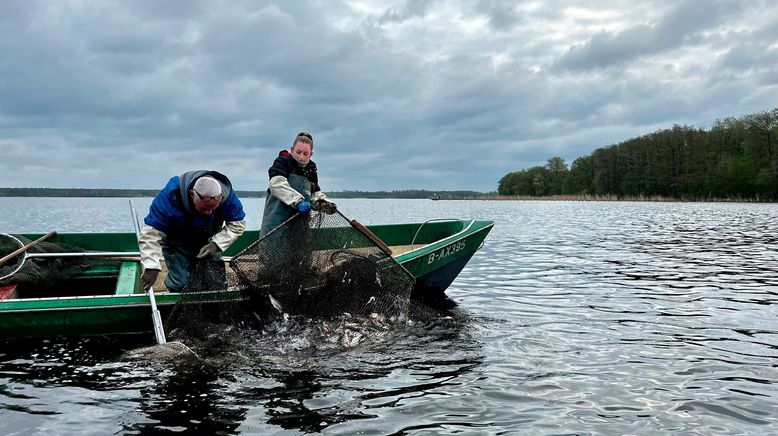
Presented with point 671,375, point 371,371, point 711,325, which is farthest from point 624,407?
point 711,325

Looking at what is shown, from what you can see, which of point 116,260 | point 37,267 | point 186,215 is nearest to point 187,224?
point 186,215

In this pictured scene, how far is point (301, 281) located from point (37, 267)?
409cm

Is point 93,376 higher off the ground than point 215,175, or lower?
lower

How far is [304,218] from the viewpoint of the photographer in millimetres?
7785

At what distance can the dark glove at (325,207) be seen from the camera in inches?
305

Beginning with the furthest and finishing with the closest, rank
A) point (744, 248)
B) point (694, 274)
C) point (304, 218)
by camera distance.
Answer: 1. point (744, 248)
2. point (694, 274)
3. point (304, 218)

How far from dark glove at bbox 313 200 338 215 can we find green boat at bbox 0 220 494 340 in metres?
1.73

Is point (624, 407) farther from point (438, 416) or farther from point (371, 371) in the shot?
point (371, 371)

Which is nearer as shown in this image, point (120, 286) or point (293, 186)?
point (293, 186)

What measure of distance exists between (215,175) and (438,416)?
3963 millimetres

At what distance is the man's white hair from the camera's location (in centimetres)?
665

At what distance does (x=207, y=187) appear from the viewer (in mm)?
6656

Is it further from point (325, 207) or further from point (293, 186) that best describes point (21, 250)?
point (325, 207)

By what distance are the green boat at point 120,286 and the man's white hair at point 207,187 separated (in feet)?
4.87
